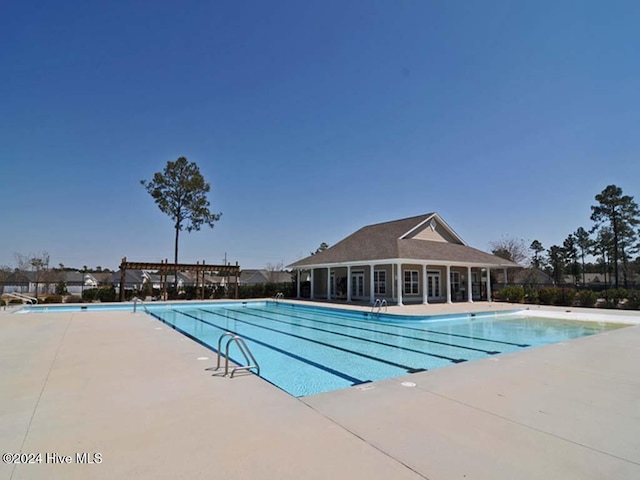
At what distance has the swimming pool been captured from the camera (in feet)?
22.7

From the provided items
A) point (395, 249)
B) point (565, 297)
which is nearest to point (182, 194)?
point (395, 249)

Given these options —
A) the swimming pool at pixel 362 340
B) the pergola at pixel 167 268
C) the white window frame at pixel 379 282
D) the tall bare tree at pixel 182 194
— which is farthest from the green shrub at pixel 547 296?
the tall bare tree at pixel 182 194

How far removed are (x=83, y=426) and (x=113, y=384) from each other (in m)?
1.56

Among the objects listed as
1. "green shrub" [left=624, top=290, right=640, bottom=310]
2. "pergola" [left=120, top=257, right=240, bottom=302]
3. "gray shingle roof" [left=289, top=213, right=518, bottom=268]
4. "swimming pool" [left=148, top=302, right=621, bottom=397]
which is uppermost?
"gray shingle roof" [left=289, top=213, right=518, bottom=268]

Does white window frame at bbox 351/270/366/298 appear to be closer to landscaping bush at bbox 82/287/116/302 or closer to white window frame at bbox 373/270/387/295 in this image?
white window frame at bbox 373/270/387/295

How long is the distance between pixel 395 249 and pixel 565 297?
33.6 ft

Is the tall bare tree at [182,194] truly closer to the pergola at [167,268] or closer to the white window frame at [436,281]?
the pergola at [167,268]

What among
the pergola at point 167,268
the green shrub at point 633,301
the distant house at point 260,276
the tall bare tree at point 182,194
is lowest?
the green shrub at point 633,301

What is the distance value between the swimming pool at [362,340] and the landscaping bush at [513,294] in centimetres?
539

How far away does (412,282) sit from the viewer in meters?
21.1

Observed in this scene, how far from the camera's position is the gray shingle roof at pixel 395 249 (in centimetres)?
1909

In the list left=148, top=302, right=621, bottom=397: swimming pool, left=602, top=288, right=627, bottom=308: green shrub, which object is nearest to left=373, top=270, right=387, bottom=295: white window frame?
left=148, top=302, right=621, bottom=397: swimming pool

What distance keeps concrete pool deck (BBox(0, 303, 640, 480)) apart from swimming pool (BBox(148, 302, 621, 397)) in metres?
1.46

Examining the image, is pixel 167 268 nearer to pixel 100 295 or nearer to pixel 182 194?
pixel 100 295
